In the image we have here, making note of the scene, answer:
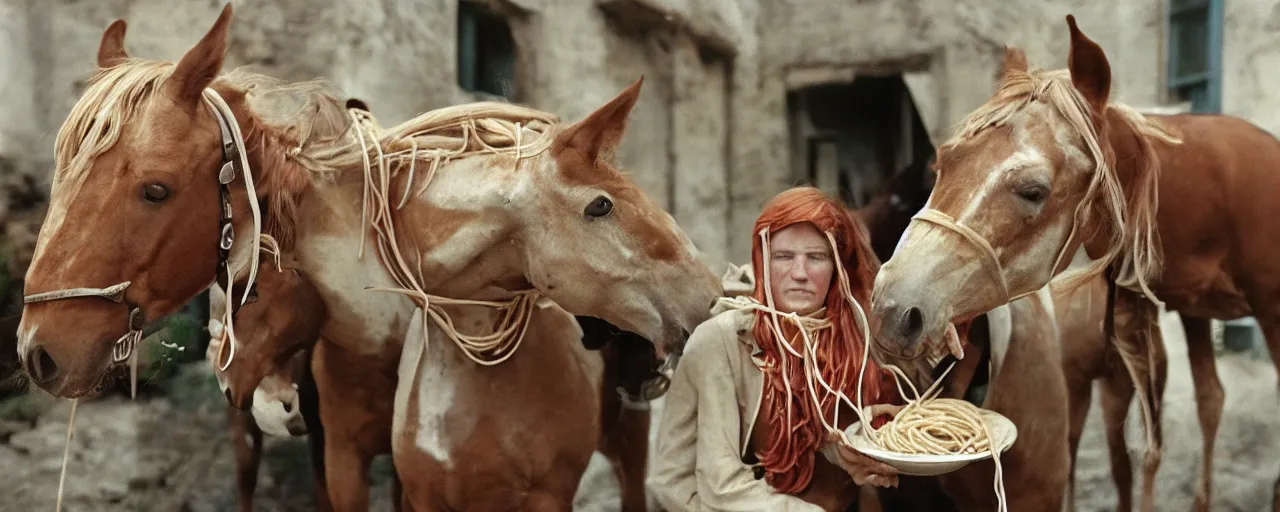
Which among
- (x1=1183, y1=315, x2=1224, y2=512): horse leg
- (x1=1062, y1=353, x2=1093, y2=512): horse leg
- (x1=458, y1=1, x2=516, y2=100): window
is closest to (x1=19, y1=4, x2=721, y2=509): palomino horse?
(x1=1062, y1=353, x2=1093, y2=512): horse leg

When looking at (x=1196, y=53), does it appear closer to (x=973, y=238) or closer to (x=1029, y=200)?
(x=1029, y=200)

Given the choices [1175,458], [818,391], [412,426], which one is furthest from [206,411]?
[1175,458]

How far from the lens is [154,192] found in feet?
5.74

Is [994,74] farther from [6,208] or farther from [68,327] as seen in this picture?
[68,327]

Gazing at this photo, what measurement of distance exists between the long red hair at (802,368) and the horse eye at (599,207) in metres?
0.33

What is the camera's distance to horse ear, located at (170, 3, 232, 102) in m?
1.75

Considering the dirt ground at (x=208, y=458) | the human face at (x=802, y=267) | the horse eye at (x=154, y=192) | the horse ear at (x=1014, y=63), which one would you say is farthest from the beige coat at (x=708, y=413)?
the dirt ground at (x=208, y=458)

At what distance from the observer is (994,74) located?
28.0 ft

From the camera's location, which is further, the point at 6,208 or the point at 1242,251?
the point at 6,208

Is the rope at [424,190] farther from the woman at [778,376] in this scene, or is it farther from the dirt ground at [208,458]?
the dirt ground at [208,458]

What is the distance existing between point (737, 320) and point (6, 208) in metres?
3.71

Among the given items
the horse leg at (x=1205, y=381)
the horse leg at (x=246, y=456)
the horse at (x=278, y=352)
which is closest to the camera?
the horse at (x=278, y=352)

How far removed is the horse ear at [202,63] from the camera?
1.75m

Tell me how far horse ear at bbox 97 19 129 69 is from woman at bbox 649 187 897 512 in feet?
4.25
